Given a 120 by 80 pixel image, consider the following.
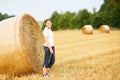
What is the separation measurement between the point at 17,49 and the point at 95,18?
126 ft

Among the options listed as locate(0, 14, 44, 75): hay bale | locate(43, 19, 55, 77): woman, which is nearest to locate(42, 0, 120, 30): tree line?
locate(0, 14, 44, 75): hay bale

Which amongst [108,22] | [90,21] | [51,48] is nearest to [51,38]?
[51,48]

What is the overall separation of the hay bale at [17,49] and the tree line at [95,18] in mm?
34090

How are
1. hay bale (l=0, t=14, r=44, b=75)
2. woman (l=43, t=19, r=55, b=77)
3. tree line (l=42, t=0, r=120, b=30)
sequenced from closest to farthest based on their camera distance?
hay bale (l=0, t=14, r=44, b=75) → woman (l=43, t=19, r=55, b=77) → tree line (l=42, t=0, r=120, b=30)

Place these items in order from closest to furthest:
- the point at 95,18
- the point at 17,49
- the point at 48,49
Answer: the point at 17,49
the point at 48,49
the point at 95,18

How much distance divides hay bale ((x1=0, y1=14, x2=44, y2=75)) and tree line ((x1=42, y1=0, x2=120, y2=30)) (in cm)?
3409

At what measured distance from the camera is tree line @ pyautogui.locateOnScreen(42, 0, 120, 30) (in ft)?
139

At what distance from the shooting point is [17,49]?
8141 mm

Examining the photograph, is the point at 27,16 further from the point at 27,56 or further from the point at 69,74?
the point at 69,74

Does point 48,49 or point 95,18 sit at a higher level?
point 48,49

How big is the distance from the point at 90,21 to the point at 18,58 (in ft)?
132

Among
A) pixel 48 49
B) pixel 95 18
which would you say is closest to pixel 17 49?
pixel 48 49

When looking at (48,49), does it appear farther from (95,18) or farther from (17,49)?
(95,18)

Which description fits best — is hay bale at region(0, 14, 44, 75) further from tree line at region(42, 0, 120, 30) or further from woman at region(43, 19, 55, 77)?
tree line at region(42, 0, 120, 30)
